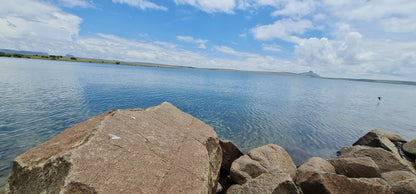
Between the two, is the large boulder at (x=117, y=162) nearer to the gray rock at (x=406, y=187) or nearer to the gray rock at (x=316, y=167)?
the gray rock at (x=316, y=167)

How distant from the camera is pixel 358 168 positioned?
971 centimetres

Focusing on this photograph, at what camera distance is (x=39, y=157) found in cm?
513

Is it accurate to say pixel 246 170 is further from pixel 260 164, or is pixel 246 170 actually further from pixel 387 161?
pixel 387 161

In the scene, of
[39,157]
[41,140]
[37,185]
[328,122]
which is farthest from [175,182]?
[328,122]

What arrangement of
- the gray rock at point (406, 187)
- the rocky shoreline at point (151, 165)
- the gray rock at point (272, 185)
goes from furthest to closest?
the gray rock at point (406, 187) < the gray rock at point (272, 185) < the rocky shoreline at point (151, 165)

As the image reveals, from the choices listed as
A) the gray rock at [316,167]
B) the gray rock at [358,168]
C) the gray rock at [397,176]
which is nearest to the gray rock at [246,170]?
the gray rock at [316,167]

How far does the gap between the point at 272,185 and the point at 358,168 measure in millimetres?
6690

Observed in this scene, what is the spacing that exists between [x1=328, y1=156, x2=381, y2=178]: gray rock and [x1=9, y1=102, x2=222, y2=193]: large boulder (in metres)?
9.03

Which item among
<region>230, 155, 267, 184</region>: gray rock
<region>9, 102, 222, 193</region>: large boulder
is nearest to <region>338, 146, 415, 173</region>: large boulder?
<region>230, 155, 267, 184</region>: gray rock

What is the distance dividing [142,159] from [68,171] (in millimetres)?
1746

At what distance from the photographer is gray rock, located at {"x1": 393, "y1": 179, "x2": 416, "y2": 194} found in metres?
7.94

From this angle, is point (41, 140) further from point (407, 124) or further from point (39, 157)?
point (407, 124)

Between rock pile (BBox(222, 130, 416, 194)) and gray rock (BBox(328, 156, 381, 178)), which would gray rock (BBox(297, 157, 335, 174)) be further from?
gray rock (BBox(328, 156, 381, 178))

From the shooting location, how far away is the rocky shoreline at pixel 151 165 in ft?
14.2
